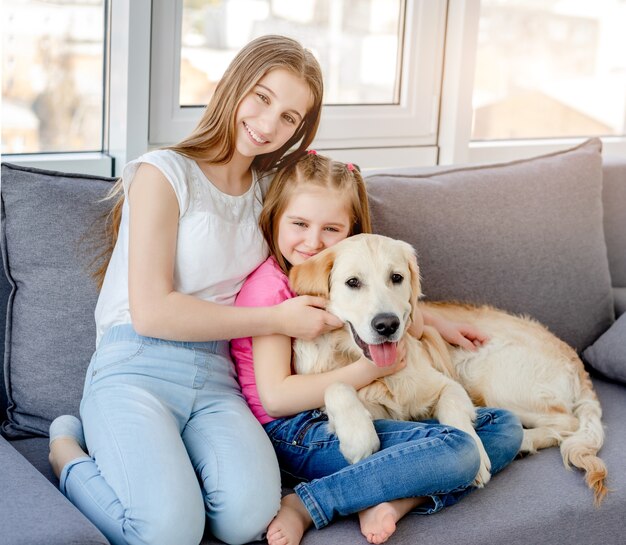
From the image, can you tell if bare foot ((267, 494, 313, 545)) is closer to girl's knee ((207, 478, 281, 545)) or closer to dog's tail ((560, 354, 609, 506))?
girl's knee ((207, 478, 281, 545))

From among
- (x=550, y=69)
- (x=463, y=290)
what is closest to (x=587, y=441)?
(x=463, y=290)

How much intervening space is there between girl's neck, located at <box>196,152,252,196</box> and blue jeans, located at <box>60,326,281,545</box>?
1.31 feet

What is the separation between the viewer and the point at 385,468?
1.77 metres

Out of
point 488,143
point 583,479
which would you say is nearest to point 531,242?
point 583,479

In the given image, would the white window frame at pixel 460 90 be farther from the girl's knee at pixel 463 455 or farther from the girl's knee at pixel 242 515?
the girl's knee at pixel 242 515

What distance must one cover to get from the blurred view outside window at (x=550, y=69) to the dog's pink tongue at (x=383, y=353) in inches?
79.4

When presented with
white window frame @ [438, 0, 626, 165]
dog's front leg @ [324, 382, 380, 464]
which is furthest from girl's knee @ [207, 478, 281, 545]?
white window frame @ [438, 0, 626, 165]

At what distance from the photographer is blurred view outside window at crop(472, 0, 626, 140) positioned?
3.62 meters

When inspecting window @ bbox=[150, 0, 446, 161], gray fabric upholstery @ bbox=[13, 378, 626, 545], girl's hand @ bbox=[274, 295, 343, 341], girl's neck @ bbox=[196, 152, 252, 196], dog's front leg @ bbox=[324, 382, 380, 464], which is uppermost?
window @ bbox=[150, 0, 446, 161]

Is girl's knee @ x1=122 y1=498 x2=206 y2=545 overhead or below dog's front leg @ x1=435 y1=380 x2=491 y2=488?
below

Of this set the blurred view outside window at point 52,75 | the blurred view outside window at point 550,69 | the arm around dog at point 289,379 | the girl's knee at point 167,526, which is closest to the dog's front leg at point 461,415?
the arm around dog at point 289,379

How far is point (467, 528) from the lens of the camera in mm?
1785

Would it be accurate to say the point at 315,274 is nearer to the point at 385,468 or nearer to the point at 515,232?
the point at 385,468

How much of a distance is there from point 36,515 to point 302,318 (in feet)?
2.40
